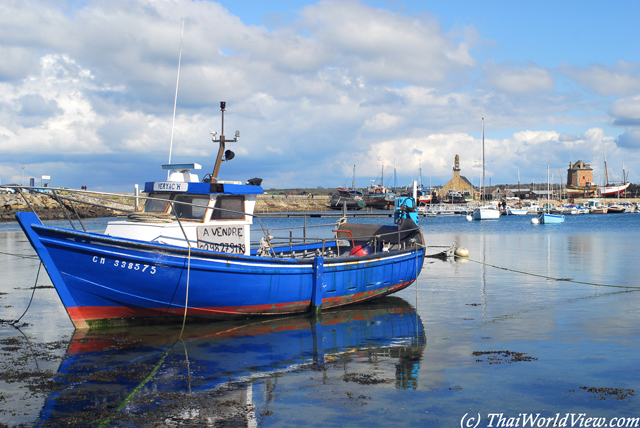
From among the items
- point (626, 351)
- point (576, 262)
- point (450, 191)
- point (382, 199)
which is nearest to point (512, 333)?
point (626, 351)

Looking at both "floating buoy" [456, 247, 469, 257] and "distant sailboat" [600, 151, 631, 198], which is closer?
"floating buoy" [456, 247, 469, 257]

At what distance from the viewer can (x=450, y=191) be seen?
417ft

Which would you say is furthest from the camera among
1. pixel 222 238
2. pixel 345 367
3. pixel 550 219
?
pixel 550 219

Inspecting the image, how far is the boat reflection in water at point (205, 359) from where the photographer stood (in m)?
7.31

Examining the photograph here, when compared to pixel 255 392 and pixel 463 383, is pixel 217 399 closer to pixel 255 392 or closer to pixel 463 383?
pixel 255 392

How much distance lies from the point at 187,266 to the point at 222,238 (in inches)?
79.7

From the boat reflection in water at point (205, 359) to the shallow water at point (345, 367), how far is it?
0.11 ft

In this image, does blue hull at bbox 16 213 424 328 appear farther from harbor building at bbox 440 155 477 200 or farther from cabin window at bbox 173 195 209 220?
harbor building at bbox 440 155 477 200

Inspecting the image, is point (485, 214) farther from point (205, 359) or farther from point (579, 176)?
point (579, 176)

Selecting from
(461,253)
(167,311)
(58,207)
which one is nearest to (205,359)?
(167,311)

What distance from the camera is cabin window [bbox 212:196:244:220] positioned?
13.0m

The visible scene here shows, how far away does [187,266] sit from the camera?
1087 centimetres

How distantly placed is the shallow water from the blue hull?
0.49m

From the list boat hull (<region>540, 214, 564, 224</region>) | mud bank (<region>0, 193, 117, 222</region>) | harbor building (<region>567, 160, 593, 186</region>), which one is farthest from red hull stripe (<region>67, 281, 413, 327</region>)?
harbor building (<region>567, 160, 593, 186</region>)
